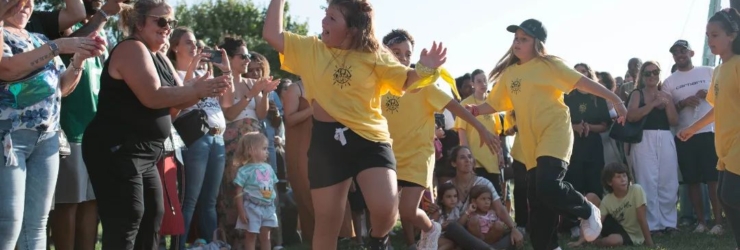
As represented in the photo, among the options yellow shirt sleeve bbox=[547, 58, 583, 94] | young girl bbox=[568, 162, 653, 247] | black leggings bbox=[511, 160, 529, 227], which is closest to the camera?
yellow shirt sleeve bbox=[547, 58, 583, 94]

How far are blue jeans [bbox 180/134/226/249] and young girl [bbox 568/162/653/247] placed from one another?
324 centimetres

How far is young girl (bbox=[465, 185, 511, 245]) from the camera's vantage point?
28.6ft

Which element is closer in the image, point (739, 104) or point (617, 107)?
point (739, 104)

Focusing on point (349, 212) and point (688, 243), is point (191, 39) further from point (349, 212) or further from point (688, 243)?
point (688, 243)

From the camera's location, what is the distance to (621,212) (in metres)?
9.20

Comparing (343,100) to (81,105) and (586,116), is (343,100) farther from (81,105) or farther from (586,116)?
(586,116)

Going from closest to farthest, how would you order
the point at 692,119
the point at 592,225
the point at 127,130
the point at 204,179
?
1. the point at 127,130
2. the point at 592,225
3. the point at 204,179
4. the point at 692,119

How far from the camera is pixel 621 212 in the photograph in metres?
9.20

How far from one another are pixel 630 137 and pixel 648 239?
5.21 ft

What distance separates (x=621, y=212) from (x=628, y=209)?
94 millimetres

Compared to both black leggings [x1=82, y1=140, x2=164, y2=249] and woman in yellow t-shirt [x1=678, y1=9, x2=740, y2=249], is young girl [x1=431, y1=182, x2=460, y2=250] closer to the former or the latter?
woman in yellow t-shirt [x1=678, y1=9, x2=740, y2=249]

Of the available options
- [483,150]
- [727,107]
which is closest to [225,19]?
[483,150]

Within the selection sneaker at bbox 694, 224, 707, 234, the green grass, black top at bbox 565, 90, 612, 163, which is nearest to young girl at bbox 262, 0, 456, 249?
the green grass

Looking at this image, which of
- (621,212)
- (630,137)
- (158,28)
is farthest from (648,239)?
(158,28)
